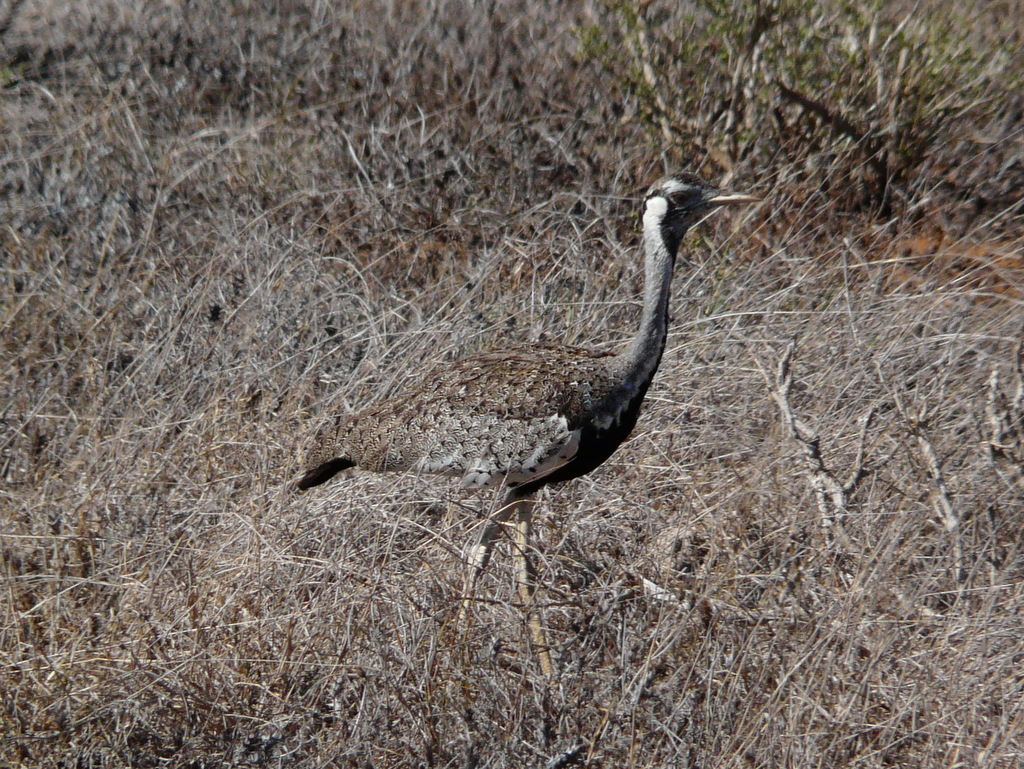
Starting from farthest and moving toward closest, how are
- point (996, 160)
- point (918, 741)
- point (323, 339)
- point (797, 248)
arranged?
point (996, 160)
point (797, 248)
point (323, 339)
point (918, 741)

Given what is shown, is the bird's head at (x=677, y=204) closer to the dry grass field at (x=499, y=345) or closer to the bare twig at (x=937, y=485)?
the dry grass field at (x=499, y=345)

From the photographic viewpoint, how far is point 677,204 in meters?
3.42

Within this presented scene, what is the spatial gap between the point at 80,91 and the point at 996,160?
4596 millimetres

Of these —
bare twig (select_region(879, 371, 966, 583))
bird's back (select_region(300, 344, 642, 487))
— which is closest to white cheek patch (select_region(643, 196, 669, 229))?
bird's back (select_region(300, 344, 642, 487))

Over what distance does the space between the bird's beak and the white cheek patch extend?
0.15m

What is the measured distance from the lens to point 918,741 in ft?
8.70

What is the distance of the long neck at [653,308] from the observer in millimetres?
3355

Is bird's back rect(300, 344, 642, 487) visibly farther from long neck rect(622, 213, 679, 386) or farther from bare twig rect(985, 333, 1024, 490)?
bare twig rect(985, 333, 1024, 490)

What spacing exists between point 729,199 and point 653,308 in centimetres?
39

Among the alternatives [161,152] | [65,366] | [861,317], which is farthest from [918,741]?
[161,152]

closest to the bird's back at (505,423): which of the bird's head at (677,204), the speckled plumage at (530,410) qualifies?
the speckled plumage at (530,410)

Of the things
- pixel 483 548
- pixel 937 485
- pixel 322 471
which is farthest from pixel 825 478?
pixel 322 471

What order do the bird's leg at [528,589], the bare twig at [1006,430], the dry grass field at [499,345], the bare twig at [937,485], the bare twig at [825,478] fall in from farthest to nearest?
Answer: the bare twig at [1006,430], the bare twig at [825,478], the bare twig at [937,485], the bird's leg at [528,589], the dry grass field at [499,345]

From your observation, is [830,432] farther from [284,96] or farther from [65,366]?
[284,96]
